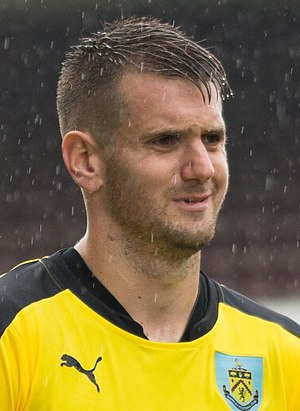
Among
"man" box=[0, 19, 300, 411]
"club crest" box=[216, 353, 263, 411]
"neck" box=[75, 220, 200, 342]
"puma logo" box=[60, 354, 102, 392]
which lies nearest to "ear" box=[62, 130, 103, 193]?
"man" box=[0, 19, 300, 411]

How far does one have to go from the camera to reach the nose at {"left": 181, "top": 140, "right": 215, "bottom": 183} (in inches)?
138

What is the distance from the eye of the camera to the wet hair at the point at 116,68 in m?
3.65

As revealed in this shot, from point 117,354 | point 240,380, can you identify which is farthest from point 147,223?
point 240,380

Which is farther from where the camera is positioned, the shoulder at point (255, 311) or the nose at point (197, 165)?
the shoulder at point (255, 311)

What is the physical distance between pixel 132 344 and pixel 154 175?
507mm

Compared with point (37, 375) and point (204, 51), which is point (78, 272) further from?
point (204, 51)

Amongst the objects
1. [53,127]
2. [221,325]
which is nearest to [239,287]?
[53,127]

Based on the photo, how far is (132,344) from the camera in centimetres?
361

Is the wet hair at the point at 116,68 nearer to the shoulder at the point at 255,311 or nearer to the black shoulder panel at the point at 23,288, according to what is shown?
the black shoulder panel at the point at 23,288

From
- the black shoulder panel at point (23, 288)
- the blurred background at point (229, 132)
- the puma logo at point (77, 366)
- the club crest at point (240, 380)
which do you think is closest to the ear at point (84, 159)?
the black shoulder panel at point (23, 288)

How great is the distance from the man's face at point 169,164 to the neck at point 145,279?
0.07m

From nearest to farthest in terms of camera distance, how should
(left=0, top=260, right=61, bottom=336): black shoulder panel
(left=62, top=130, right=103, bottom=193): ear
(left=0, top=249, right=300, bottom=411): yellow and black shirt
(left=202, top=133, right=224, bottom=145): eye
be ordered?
(left=0, top=249, right=300, bottom=411): yellow and black shirt
(left=0, top=260, right=61, bottom=336): black shoulder panel
(left=202, top=133, right=224, bottom=145): eye
(left=62, top=130, right=103, bottom=193): ear

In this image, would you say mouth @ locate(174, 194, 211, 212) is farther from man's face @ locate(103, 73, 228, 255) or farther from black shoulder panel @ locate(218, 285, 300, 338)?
black shoulder panel @ locate(218, 285, 300, 338)

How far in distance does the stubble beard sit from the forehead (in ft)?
0.57
